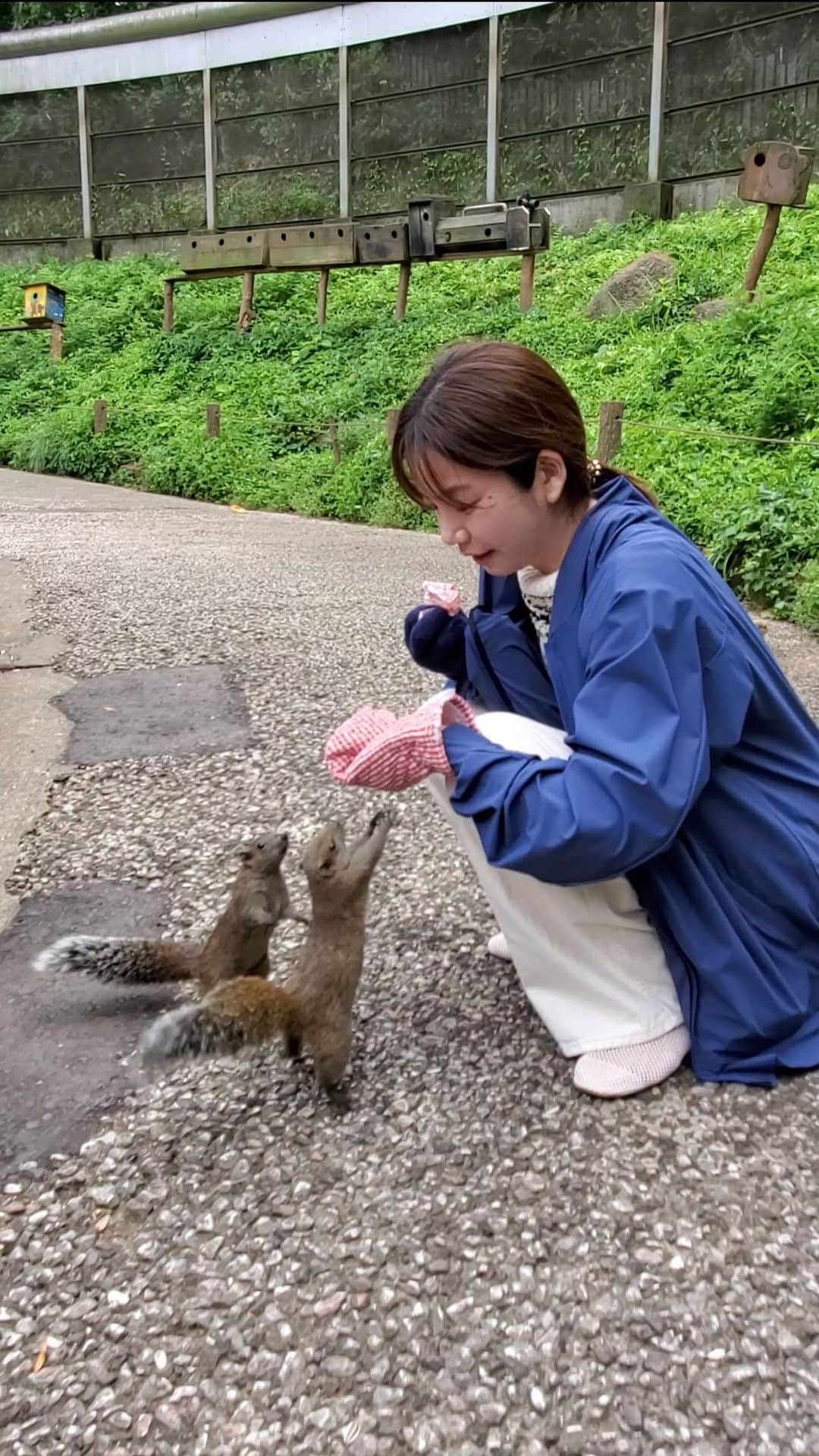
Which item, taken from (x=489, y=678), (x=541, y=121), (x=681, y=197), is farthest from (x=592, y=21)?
(x=489, y=678)

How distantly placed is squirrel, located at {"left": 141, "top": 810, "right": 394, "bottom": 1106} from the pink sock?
44cm

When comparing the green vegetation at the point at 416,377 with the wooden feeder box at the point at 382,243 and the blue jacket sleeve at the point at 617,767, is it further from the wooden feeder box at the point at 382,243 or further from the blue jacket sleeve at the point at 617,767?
the blue jacket sleeve at the point at 617,767

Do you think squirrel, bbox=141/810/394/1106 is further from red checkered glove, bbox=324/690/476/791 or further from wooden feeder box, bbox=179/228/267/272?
wooden feeder box, bbox=179/228/267/272

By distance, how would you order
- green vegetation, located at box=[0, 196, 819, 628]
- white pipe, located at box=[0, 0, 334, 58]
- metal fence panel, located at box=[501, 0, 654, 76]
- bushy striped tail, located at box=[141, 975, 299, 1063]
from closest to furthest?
1. bushy striped tail, located at box=[141, 975, 299, 1063]
2. green vegetation, located at box=[0, 196, 819, 628]
3. metal fence panel, located at box=[501, 0, 654, 76]
4. white pipe, located at box=[0, 0, 334, 58]

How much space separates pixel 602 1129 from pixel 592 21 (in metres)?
19.9

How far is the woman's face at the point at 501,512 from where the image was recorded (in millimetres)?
2057

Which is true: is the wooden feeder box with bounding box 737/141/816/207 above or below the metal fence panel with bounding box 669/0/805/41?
below

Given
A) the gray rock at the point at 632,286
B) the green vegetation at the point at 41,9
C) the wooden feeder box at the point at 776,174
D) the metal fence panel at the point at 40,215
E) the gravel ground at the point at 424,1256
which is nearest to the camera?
the gravel ground at the point at 424,1256

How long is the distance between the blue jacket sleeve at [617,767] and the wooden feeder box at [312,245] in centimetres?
1463

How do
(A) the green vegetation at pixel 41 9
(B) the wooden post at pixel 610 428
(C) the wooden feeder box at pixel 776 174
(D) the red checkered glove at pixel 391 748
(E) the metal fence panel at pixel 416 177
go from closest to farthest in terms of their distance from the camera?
1. (D) the red checkered glove at pixel 391 748
2. (B) the wooden post at pixel 610 428
3. (C) the wooden feeder box at pixel 776 174
4. (E) the metal fence panel at pixel 416 177
5. (A) the green vegetation at pixel 41 9

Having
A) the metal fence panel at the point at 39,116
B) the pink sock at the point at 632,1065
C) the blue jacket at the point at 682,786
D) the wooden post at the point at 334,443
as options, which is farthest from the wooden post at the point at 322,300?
the pink sock at the point at 632,1065

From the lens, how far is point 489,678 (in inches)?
99.3

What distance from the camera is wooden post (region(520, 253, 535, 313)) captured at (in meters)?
14.5

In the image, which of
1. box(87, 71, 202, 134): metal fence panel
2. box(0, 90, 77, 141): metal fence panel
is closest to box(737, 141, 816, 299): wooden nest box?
box(87, 71, 202, 134): metal fence panel
